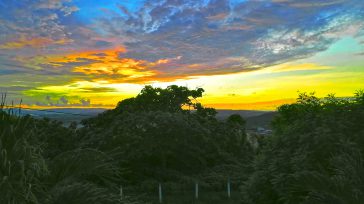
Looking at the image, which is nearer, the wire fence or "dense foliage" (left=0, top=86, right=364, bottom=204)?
"dense foliage" (left=0, top=86, right=364, bottom=204)

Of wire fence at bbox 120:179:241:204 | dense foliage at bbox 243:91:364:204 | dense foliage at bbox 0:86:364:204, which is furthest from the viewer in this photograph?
wire fence at bbox 120:179:241:204

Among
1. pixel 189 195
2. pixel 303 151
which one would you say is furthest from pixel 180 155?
pixel 303 151

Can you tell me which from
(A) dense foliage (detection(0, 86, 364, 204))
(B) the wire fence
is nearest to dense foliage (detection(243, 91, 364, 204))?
(A) dense foliage (detection(0, 86, 364, 204))

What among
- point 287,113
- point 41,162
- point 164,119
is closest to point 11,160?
point 41,162

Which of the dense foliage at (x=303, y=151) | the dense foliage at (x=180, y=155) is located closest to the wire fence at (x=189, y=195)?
the dense foliage at (x=180, y=155)

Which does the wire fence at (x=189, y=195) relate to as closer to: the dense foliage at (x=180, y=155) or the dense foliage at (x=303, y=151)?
the dense foliage at (x=180, y=155)

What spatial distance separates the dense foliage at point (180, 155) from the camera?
8.30m

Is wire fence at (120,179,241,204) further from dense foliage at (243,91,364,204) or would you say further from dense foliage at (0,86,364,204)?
dense foliage at (243,91,364,204)

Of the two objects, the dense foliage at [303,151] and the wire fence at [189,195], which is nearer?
the dense foliage at [303,151]

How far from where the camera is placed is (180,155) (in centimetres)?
3975

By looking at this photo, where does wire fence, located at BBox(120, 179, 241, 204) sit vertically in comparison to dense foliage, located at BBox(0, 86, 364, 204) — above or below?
below

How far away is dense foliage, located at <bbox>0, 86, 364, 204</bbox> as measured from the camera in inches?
327

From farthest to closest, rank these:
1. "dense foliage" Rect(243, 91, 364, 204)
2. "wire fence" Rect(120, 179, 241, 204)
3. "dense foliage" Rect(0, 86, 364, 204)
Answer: "wire fence" Rect(120, 179, 241, 204)
"dense foliage" Rect(243, 91, 364, 204)
"dense foliage" Rect(0, 86, 364, 204)

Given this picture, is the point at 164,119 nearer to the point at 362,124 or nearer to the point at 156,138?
the point at 156,138
